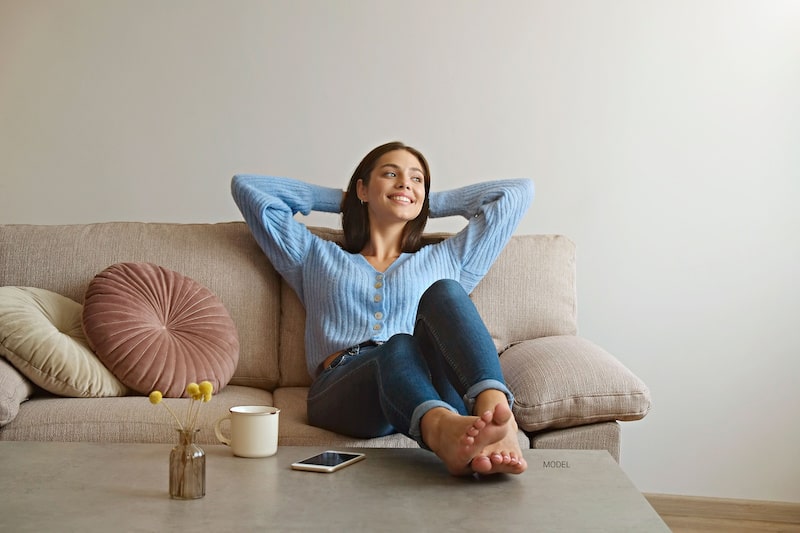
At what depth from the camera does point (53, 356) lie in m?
1.90

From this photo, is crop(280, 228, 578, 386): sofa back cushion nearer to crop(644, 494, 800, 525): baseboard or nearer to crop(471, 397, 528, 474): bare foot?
crop(644, 494, 800, 525): baseboard

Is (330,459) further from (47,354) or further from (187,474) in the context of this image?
(47,354)

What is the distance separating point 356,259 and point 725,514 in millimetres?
1526

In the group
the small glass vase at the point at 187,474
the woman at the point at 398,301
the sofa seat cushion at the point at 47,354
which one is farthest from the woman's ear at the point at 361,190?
the small glass vase at the point at 187,474

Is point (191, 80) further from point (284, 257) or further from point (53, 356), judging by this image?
point (53, 356)

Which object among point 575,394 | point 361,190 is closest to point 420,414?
point 575,394

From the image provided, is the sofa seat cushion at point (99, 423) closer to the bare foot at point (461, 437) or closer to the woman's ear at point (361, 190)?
the bare foot at point (461, 437)

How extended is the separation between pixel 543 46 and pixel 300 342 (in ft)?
4.42

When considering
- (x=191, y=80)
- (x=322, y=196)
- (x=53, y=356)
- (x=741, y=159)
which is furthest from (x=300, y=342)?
(x=741, y=159)

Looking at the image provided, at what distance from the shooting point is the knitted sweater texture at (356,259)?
2.14m

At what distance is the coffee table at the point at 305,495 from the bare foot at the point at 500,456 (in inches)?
1.0

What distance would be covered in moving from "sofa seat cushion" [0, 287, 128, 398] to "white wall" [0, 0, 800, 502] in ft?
3.19

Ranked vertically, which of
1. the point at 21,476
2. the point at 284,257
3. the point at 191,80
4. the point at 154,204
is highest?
the point at 191,80

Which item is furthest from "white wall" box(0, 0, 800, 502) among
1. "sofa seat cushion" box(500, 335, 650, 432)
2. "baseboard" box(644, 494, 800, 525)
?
"sofa seat cushion" box(500, 335, 650, 432)
